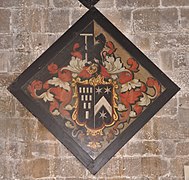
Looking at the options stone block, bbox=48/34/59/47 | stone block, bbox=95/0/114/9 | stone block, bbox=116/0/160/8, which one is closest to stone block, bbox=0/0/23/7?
stone block, bbox=48/34/59/47

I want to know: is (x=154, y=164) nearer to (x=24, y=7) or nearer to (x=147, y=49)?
(x=147, y=49)

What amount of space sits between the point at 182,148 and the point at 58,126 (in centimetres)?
92

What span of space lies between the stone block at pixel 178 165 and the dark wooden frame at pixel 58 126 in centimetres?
35

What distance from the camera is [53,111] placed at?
11.2ft

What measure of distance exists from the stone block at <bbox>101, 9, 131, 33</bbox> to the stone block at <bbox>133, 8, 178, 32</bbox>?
5cm

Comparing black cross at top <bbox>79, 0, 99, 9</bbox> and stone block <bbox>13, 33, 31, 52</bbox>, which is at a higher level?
black cross at top <bbox>79, 0, 99, 9</bbox>

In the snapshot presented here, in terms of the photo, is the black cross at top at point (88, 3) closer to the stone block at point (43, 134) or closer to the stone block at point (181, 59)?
the stone block at point (181, 59)

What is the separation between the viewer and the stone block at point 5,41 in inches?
138

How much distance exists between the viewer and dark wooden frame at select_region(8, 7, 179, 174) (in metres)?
3.35

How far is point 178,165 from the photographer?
3.34m

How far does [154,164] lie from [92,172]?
45 centimetres

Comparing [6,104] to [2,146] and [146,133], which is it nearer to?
[2,146]

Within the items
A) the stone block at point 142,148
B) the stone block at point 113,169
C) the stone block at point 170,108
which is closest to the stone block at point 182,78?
Result: the stone block at point 170,108

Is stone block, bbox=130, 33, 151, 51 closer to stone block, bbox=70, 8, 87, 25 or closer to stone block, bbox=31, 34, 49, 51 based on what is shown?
stone block, bbox=70, 8, 87, 25
